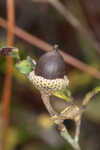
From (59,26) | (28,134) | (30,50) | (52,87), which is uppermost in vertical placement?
(52,87)

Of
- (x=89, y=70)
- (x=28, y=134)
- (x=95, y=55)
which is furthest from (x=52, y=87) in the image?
(x=95, y=55)

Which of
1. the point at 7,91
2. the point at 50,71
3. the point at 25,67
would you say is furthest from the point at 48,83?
the point at 7,91

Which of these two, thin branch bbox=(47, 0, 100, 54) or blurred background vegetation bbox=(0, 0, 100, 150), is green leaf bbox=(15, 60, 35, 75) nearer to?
blurred background vegetation bbox=(0, 0, 100, 150)

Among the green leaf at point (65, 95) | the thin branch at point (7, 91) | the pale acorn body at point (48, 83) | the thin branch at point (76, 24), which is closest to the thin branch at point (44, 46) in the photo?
the thin branch at point (7, 91)

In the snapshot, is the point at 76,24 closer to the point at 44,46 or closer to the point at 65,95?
the point at 44,46

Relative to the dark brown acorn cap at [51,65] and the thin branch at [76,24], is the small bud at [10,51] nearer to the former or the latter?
the dark brown acorn cap at [51,65]

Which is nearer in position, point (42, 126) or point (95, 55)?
point (42, 126)

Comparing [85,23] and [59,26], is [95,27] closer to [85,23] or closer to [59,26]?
[85,23]
